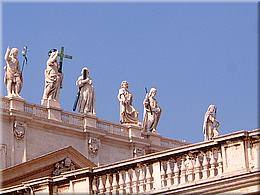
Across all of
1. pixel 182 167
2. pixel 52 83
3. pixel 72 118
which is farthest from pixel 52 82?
pixel 182 167

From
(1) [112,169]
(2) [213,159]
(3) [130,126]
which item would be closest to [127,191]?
(1) [112,169]

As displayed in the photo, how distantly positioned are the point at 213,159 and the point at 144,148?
21.6 metres

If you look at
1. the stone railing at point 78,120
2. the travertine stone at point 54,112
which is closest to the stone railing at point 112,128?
the stone railing at point 78,120

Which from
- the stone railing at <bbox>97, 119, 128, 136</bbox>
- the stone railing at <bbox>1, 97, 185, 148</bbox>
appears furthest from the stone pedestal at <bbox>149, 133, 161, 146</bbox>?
the stone railing at <bbox>97, 119, 128, 136</bbox>

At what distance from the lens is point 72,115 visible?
38.1 m

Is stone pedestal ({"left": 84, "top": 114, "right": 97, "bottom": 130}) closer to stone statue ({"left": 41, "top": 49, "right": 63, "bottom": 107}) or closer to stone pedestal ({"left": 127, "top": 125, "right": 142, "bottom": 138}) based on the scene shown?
stone statue ({"left": 41, "top": 49, "right": 63, "bottom": 107})

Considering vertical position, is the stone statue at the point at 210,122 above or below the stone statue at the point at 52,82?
below

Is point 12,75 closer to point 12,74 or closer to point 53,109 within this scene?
point 12,74

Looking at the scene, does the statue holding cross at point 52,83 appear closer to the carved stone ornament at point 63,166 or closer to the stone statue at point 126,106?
the carved stone ornament at point 63,166

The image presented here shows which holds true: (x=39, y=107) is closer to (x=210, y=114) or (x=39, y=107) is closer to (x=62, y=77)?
(x=62, y=77)

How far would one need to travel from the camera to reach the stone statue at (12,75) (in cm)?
3603

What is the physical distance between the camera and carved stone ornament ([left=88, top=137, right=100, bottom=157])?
1508 inches

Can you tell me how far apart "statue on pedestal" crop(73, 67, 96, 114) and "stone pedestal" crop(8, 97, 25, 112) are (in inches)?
134

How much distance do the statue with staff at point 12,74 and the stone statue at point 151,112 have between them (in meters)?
6.56
